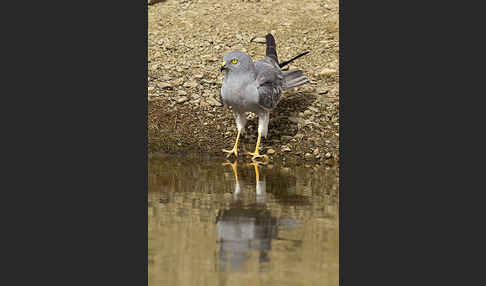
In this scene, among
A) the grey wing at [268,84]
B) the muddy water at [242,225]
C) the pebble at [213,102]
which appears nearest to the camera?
the muddy water at [242,225]

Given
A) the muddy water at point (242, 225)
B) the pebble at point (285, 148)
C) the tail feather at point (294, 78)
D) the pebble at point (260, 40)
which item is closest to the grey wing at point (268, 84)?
the tail feather at point (294, 78)

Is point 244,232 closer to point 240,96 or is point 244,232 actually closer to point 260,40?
point 240,96

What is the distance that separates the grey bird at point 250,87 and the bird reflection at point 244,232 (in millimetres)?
1290

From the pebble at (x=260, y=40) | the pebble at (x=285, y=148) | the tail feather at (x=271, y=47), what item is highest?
the pebble at (x=260, y=40)

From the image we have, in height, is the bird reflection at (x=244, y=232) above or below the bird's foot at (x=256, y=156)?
below

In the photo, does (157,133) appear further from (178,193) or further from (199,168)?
(178,193)

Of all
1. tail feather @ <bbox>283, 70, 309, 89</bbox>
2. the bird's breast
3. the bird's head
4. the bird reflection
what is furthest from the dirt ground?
the bird reflection

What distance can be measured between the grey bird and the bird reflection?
1.29 meters

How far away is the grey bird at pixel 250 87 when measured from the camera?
266 inches

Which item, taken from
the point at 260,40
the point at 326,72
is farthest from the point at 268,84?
the point at 260,40

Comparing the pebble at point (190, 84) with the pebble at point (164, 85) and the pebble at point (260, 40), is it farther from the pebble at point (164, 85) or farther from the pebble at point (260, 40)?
the pebble at point (260, 40)

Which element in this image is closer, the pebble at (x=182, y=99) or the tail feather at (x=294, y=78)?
the tail feather at (x=294, y=78)

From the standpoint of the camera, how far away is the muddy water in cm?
417

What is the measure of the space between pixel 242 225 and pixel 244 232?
15 cm
